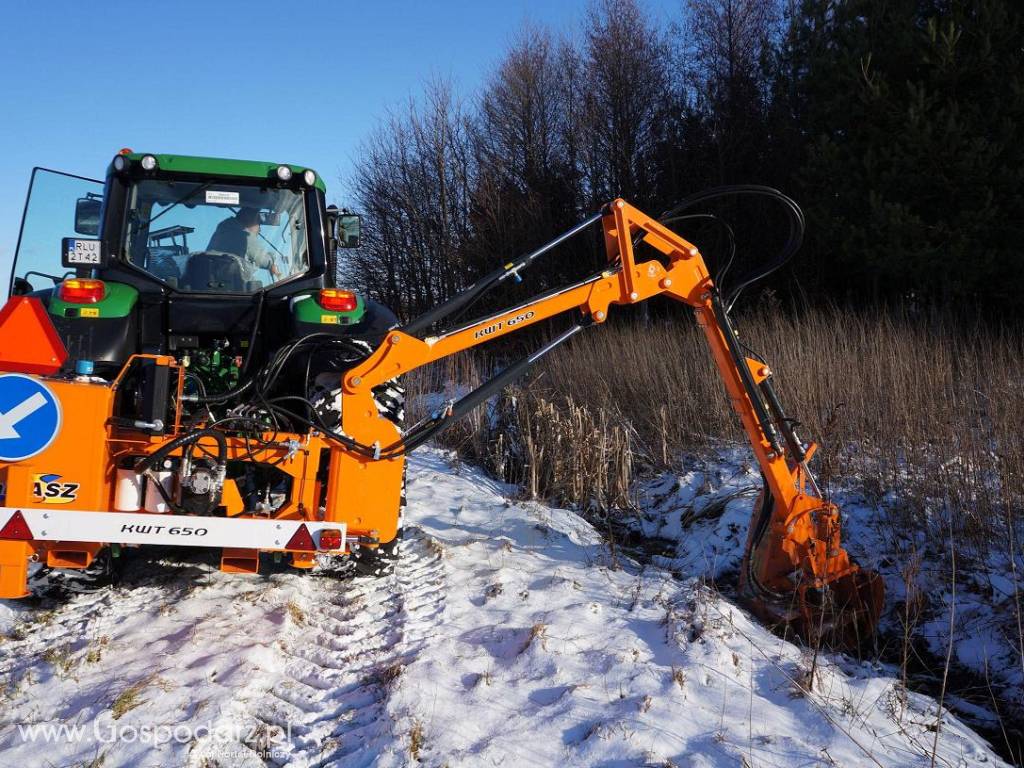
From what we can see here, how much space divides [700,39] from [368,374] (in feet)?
53.2

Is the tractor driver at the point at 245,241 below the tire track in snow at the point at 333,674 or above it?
above

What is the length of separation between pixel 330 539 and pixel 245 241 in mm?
2158

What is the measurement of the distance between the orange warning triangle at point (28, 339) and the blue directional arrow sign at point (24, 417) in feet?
0.85

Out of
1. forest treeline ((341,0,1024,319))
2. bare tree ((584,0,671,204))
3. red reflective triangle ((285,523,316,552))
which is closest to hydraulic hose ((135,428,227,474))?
red reflective triangle ((285,523,316,552))

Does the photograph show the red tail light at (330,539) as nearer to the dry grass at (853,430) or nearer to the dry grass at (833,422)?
the dry grass at (853,430)

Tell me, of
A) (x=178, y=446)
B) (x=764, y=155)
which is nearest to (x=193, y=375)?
(x=178, y=446)

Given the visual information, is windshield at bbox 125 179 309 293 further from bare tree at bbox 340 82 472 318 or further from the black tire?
bare tree at bbox 340 82 472 318

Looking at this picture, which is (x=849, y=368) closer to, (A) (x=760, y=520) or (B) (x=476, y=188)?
(A) (x=760, y=520)

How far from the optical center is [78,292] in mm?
3959

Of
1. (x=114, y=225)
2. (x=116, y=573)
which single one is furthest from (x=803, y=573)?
(x=114, y=225)

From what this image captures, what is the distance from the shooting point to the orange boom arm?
151 inches

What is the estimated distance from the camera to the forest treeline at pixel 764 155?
1016 cm

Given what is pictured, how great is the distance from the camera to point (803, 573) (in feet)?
13.1

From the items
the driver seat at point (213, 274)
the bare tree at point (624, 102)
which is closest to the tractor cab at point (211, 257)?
the driver seat at point (213, 274)
